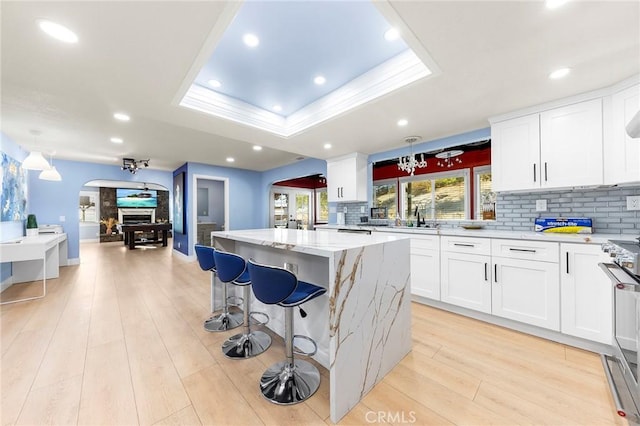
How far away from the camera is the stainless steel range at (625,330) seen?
1.38 meters

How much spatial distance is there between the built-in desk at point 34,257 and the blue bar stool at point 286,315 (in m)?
3.83

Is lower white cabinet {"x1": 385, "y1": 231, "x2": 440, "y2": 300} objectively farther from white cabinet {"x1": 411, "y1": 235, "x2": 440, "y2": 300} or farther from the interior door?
the interior door

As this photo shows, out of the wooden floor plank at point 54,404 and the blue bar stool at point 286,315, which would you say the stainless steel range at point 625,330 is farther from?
the wooden floor plank at point 54,404

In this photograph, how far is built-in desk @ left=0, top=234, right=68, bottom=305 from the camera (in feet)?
10.8

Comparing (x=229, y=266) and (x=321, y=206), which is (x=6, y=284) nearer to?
(x=229, y=266)

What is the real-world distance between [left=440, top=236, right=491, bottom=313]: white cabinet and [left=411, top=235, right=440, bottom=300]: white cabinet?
0.07 metres

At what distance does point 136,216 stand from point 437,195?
1189cm

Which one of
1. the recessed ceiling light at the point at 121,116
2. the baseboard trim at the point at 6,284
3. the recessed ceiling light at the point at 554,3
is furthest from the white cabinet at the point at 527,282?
the baseboard trim at the point at 6,284

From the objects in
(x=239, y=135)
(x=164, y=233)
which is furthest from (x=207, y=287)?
(x=164, y=233)

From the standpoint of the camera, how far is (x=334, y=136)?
3.50 m

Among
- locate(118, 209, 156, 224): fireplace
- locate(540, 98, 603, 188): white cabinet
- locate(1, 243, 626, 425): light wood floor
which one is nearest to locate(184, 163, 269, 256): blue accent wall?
locate(1, 243, 626, 425): light wood floor

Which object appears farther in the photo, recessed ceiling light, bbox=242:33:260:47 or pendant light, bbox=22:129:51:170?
pendant light, bbox=22:129:51:170

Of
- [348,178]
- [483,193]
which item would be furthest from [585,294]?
[348,178]

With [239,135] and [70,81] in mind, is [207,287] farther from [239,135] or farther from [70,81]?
[70,81]
